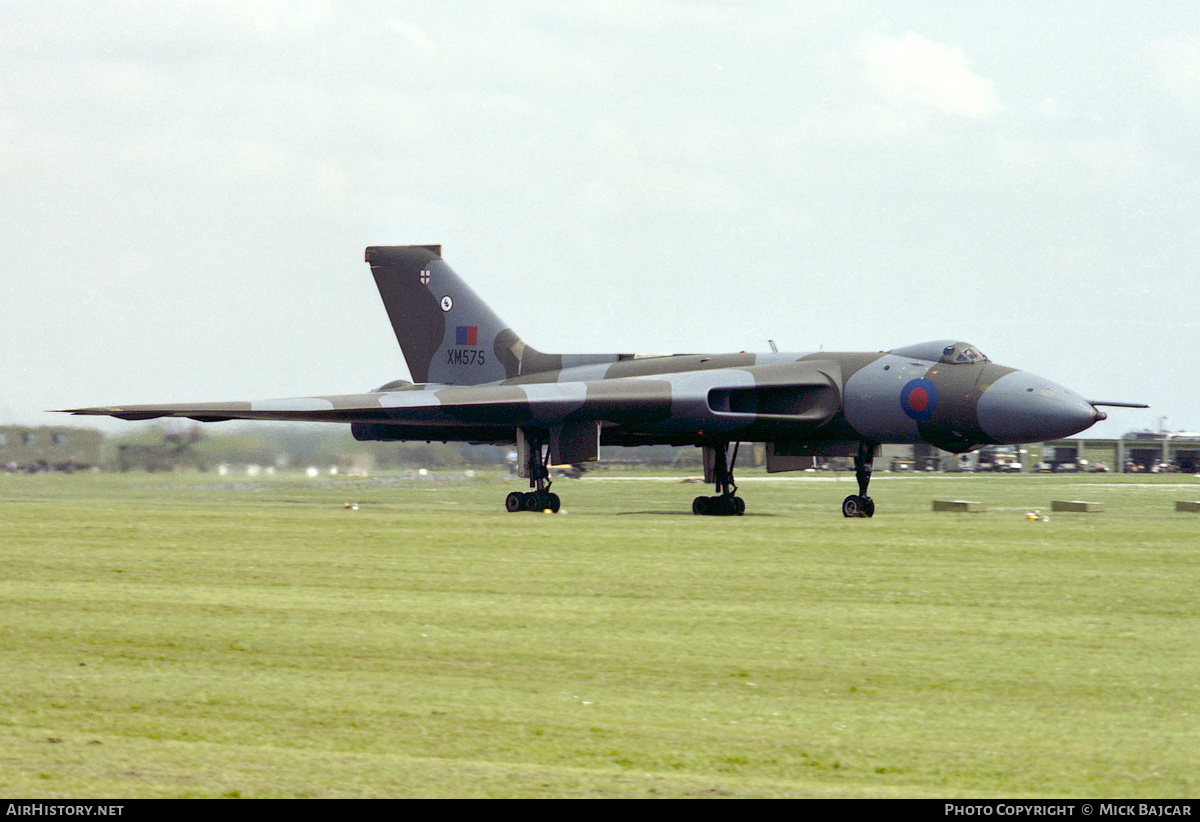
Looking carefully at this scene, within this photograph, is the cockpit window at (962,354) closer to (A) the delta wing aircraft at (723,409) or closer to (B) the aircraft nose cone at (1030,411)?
(A) the delta wing aircraft at (723,409)

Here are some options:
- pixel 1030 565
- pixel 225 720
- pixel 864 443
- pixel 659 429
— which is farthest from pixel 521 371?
pixel 225 720

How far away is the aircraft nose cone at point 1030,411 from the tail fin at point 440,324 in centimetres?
1166

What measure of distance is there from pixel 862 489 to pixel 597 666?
1703 centimetres

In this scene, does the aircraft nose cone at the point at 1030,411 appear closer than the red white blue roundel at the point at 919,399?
Yes

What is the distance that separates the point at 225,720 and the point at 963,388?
1878 cm

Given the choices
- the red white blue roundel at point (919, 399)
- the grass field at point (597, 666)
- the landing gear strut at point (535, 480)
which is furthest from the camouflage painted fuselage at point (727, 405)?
the grass field at point (597, 666)

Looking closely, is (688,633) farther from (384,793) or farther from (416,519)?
(416,519)

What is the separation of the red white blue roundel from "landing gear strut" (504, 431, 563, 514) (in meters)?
7.09

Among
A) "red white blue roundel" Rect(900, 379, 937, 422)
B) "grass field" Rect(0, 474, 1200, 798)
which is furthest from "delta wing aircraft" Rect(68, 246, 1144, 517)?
"grass field" Rect(0, 474, 1200, 798)

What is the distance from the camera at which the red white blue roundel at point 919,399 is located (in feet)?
79.7

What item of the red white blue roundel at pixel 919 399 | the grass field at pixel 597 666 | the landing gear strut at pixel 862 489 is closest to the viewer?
the grass field at pixel 597 666

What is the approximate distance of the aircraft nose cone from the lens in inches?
914
